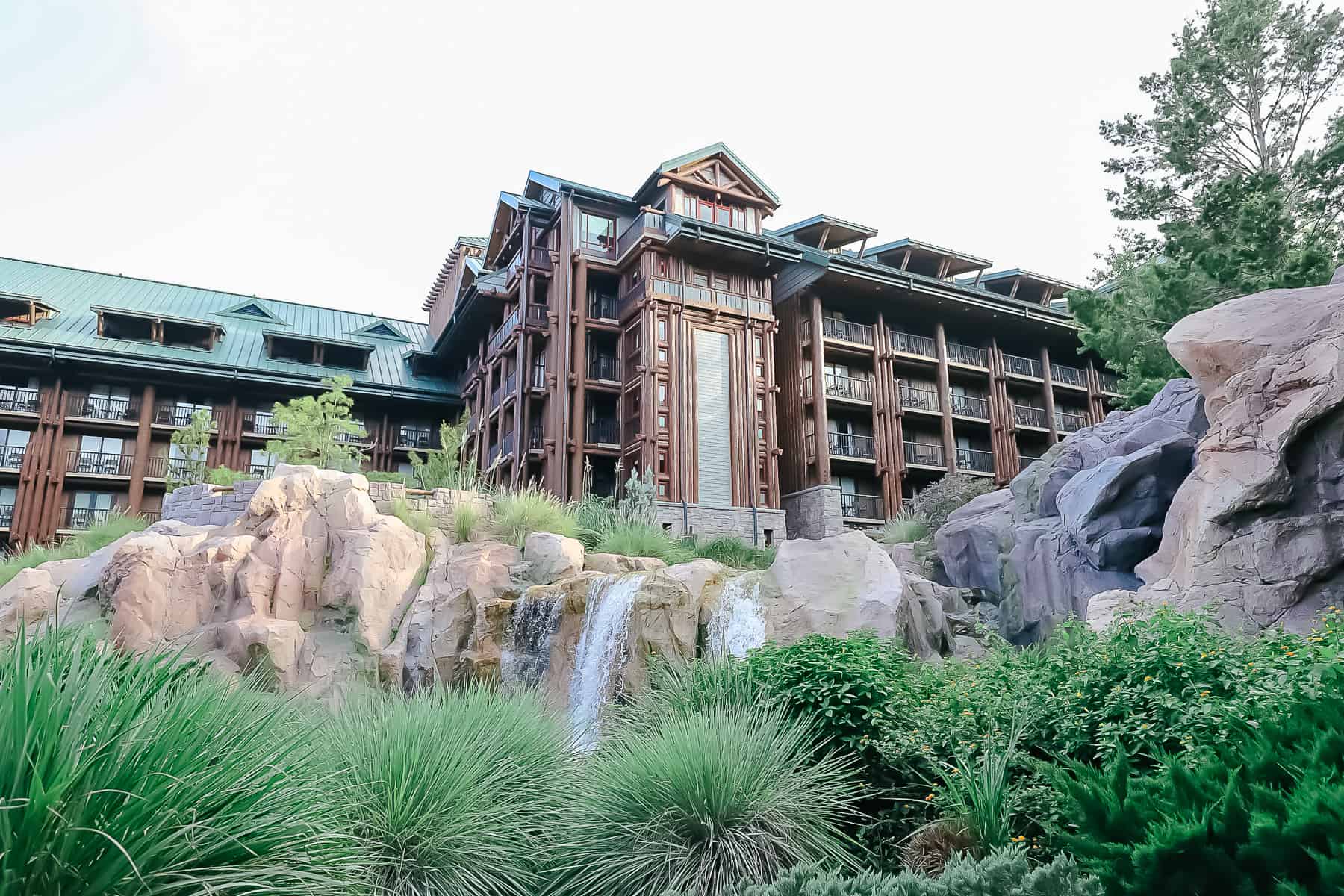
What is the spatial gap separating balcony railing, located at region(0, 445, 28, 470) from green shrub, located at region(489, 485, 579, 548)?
78.9ft

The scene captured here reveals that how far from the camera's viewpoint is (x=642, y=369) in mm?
26578

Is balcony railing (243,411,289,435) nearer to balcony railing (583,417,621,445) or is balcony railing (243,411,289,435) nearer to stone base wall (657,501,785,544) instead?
balcony railing (583,417,621,445)

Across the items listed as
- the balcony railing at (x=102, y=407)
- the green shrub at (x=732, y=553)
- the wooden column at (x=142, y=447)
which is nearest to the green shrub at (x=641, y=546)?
the green shrub at (x=732, y=553)

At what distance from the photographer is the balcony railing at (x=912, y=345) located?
105 ft

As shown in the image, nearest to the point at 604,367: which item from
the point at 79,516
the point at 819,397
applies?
the point at 819,397

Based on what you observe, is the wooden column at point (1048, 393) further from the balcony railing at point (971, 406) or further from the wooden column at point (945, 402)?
the wooden column at point (945, 402)

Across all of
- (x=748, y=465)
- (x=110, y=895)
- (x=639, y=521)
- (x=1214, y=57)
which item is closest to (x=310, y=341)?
(x=748, y=465)

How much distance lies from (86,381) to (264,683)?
26631mm

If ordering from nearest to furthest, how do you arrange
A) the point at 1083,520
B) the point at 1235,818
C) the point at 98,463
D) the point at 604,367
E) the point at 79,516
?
the point at 1235,818 → the point at 1083,520 → the point at 604,367 → the point at 79,516 → the point at 98,463

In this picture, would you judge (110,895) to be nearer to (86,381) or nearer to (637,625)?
(637,625)

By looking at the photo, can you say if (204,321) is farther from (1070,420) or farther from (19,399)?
(1070,420)

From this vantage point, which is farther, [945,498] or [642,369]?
[642,369]

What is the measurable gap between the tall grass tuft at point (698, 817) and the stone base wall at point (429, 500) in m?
12.4

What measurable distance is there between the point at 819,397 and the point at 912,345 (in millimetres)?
5956
